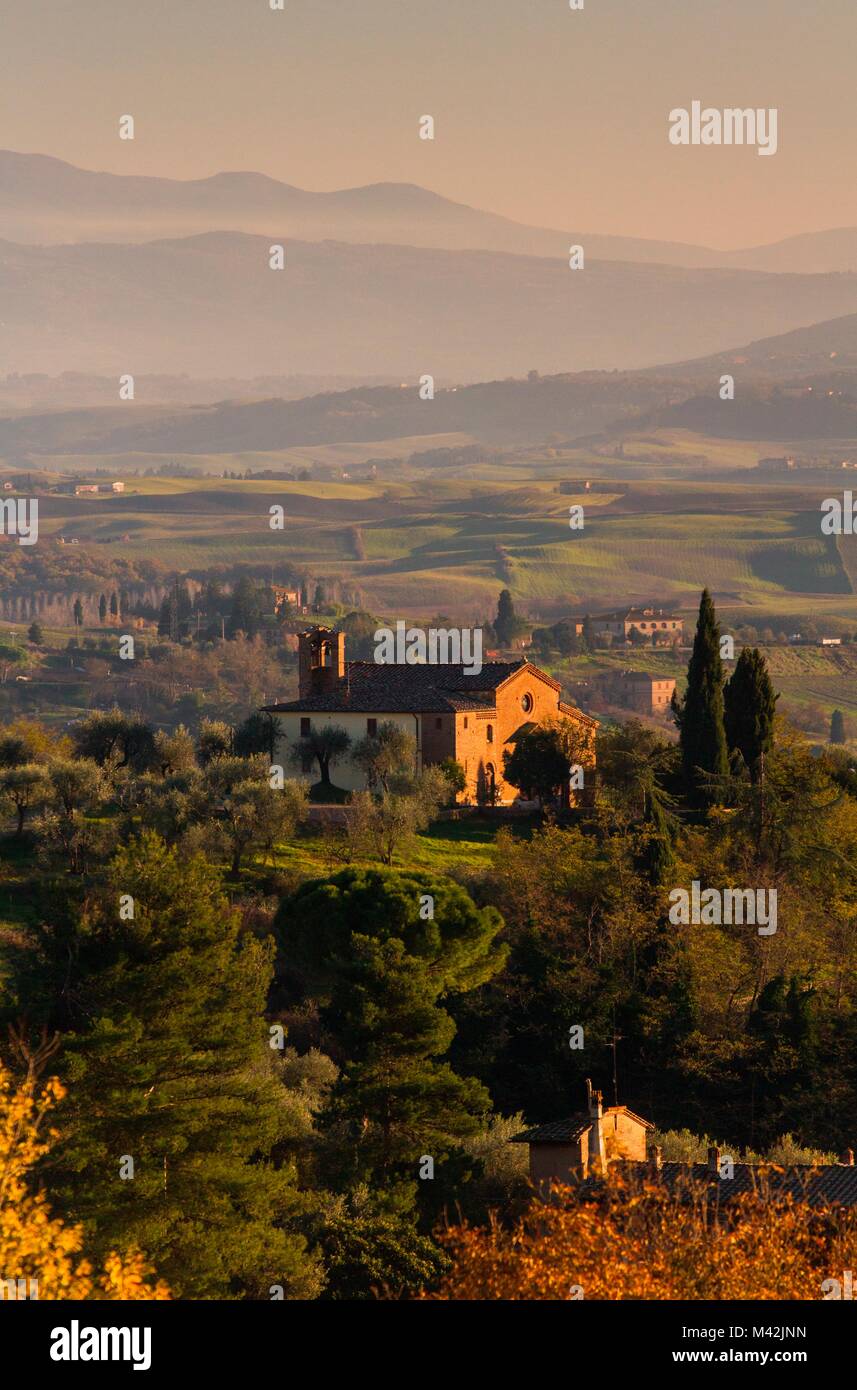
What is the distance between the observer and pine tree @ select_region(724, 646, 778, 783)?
7250cm

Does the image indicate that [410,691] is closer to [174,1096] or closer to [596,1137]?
[596,1137]

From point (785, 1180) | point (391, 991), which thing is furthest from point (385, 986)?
point (785, 1180)

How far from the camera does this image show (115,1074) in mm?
40500

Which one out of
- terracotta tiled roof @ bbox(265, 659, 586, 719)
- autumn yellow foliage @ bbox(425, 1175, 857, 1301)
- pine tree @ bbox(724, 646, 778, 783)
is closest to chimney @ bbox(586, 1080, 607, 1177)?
autumn yellow foliage @ bbox(425, 1175, 857, 1301)

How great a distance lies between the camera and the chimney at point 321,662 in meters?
80.0

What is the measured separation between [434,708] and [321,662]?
Answer: 6.81 meters

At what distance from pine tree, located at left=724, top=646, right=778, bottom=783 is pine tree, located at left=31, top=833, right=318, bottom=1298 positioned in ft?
99.7

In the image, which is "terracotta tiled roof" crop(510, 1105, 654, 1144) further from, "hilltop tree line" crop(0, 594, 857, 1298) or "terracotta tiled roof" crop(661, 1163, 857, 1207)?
"terracotta tiled roof" crop(661, 1163, 857, 1207)

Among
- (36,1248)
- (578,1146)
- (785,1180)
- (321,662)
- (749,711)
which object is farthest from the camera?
(321,662)

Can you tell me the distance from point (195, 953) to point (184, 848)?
18.8 m

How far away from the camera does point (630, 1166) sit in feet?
128

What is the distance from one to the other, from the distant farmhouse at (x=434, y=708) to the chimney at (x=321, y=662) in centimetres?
4

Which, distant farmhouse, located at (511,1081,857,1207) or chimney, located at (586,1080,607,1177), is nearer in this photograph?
distant farmhouse, located at (511,1081,857,1207)
